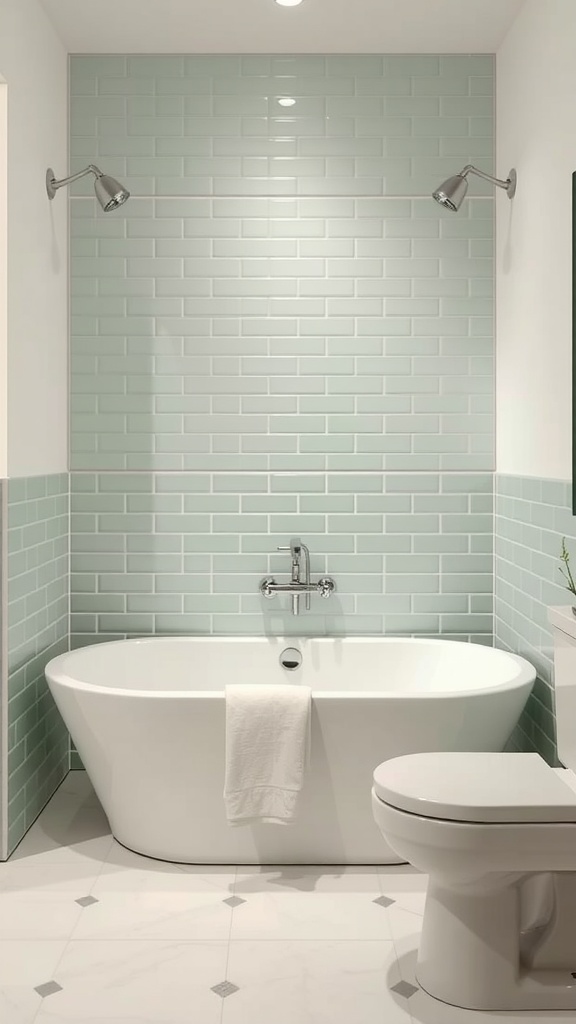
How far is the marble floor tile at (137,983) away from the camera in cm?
252

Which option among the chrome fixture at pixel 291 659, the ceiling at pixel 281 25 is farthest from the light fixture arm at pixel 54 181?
the chrome fixture at pixel 291 659

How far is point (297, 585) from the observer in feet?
13.8

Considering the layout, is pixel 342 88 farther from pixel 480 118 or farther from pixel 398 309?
pixel 398 309

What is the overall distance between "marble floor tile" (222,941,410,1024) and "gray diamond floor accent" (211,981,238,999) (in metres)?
0.02

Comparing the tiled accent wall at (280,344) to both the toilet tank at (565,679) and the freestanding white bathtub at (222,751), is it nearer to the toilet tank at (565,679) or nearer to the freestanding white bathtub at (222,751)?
the freestanding white bathtub at (222,751)

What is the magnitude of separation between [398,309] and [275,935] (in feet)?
8.35

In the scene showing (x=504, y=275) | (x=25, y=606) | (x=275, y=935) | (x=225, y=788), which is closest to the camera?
(x=275, y=935)

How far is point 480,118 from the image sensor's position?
4.24 m

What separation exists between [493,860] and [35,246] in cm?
270

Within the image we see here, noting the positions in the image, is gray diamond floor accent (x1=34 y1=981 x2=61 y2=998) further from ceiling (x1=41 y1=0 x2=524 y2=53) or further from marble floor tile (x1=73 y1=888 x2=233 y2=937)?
ceiling (x1=41 y1=0 x2=524 y2=53)

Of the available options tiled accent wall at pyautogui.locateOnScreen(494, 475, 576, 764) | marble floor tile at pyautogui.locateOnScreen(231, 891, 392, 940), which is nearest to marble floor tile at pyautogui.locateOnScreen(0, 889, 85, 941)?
marble floor tile at pyautogui.locateOnScreen(231, 891, 392, 940)

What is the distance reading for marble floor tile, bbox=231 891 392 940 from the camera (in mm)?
2957

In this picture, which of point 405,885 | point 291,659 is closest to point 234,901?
point 405,885

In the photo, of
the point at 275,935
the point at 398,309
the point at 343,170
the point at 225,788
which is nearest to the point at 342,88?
the point at 343,170
